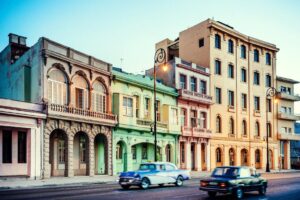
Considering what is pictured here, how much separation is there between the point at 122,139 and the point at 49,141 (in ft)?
25.9

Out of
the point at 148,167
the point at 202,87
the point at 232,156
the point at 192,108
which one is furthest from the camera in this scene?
the point at 232,156

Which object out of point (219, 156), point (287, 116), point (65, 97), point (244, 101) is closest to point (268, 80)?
point (287, 116)

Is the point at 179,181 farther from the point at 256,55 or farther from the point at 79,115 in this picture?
the point at 256,55

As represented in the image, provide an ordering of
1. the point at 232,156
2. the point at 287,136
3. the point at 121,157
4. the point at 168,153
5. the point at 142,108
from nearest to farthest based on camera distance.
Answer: the point at 121,157 → the point at 142,108 → the point at 168,153 → the point at 232,156 → the point at 287,136

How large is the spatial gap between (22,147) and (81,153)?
611 cm

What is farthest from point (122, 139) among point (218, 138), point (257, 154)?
point (257, 154)

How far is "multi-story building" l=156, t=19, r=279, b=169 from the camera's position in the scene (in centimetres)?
4891

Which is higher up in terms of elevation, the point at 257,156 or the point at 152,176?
the point at 152,176

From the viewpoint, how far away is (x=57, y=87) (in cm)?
3048

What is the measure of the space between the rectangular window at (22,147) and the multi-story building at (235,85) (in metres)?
25.4

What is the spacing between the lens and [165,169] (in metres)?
22.6

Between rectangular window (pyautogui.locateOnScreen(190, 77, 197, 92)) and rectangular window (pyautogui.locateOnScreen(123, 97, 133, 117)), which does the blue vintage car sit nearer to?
rectangular window (pyautogui.locateOnScreen(123, 97, 133, 117))

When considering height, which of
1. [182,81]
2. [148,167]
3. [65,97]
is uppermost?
[182,81]

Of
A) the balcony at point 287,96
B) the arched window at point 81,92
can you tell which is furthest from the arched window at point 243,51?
the arched window at point 81,92
